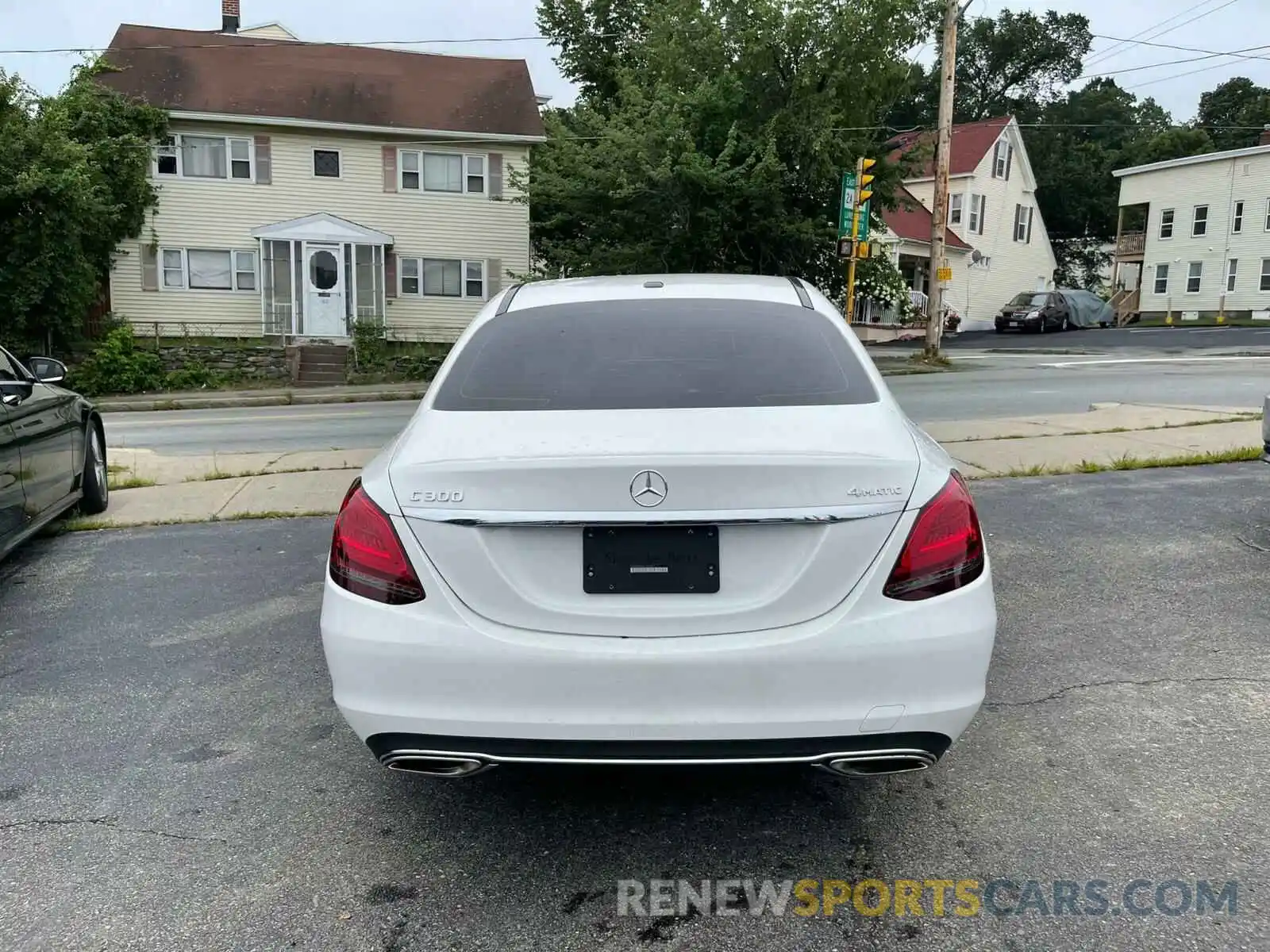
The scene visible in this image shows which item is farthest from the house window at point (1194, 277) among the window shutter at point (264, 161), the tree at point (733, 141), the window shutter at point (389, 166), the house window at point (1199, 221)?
the window shutter at point (264, 161)

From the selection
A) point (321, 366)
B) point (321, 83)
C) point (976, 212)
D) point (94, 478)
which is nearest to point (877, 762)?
point (94, 478)

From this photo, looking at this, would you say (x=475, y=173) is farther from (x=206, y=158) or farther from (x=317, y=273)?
→ (x=206, y=158)

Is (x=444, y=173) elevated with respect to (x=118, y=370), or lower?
elevated

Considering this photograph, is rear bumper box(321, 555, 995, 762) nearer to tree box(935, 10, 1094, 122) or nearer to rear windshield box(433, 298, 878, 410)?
rear windshield box(433, 298, 878, 410)

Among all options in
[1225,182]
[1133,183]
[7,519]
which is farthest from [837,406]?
[1133,183]

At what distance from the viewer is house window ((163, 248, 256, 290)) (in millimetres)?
27609

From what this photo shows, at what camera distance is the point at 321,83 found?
95.2 feet

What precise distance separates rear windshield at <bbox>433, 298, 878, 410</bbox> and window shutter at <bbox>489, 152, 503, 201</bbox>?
2607cm

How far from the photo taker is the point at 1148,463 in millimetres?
9164

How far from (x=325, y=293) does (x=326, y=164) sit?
3.45m

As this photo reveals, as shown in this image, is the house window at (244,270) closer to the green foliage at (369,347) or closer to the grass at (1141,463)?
the green foliage at (369,347)

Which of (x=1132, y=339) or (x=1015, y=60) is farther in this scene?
(x=1015, y=60)

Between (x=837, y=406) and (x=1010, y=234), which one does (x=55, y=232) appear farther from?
(x=1010, y=234)

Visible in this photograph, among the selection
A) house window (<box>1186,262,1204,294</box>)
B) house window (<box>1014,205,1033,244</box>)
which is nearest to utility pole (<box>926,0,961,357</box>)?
house window (<box>1014,205,1033,244</box>)
